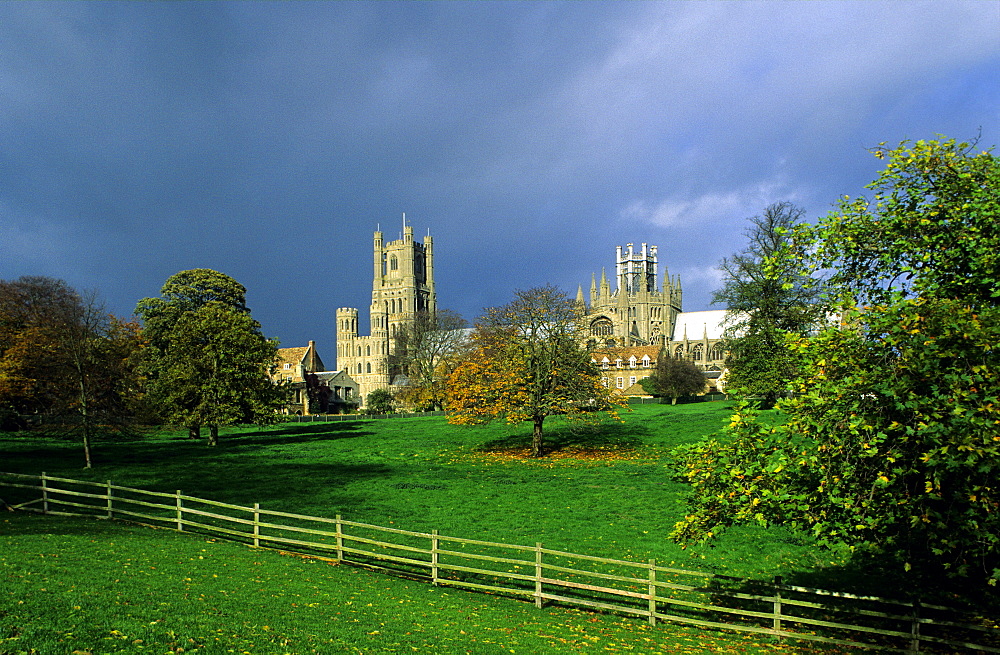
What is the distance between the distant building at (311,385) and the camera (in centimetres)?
10125

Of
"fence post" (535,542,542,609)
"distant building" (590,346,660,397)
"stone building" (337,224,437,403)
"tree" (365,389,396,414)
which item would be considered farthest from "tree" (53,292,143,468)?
"stone building" (337,224,437,403)

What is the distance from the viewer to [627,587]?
711 inches

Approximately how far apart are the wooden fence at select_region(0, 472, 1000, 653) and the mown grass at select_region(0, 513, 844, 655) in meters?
0.60

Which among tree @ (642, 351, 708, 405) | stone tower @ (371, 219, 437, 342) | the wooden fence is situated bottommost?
the wooden fence

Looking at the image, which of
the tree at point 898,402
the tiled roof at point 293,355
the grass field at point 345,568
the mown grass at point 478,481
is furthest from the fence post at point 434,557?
the tiled roof at point 293,355

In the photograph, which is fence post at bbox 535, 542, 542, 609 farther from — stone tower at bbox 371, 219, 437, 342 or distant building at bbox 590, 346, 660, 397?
stone tower at bbox 371, 219, 437, 342

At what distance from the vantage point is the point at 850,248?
41.7 feet

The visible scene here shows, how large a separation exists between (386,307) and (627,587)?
17324 centimetres

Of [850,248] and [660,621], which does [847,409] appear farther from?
[660,621]

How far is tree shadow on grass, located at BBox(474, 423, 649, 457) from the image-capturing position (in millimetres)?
41281

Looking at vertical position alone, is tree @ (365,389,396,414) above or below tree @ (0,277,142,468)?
below

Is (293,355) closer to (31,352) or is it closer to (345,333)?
(345,333)

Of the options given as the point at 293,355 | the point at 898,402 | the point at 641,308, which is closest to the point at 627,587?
the point at 898,402

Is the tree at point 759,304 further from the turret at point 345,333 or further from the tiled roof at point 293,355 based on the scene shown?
the turret at point 345,333
